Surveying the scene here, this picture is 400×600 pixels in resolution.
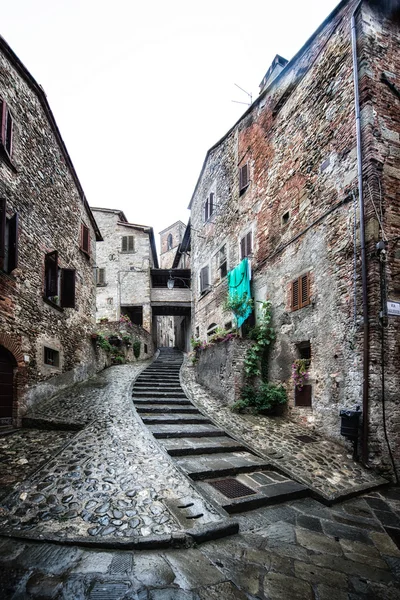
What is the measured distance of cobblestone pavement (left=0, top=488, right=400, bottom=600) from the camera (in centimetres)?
235

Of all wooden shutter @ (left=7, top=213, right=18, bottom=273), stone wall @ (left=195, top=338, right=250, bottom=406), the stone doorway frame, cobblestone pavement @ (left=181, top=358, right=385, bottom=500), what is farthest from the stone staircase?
wooden shutter @ (left=7, top=213, right=18, bottom=273)

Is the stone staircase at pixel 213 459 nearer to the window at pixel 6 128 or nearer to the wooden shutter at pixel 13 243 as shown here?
the wooden shutter at pixel 13 243

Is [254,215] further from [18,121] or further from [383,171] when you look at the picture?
[18,121]

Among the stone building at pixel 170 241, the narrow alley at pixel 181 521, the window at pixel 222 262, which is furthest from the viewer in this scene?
the stone building at pixel 170 241

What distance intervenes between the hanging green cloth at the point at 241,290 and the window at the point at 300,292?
6.63 ft

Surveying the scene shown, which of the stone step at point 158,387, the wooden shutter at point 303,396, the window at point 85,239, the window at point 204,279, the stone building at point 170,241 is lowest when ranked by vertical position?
the stone step at point 158,387

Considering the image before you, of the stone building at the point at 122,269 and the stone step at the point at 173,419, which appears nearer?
the stone step at the point at 173,419

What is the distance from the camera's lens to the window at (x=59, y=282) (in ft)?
27.6

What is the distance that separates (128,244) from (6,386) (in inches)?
641

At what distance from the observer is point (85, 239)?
11617 mm

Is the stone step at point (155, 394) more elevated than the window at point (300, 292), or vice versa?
the window at point (300, 292)

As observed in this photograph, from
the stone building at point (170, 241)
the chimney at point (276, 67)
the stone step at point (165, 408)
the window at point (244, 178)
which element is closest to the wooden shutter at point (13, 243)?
the stone step at point (165, 408)

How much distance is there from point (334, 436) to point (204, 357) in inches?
212

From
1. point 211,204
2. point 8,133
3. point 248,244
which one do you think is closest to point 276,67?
point 211,204
